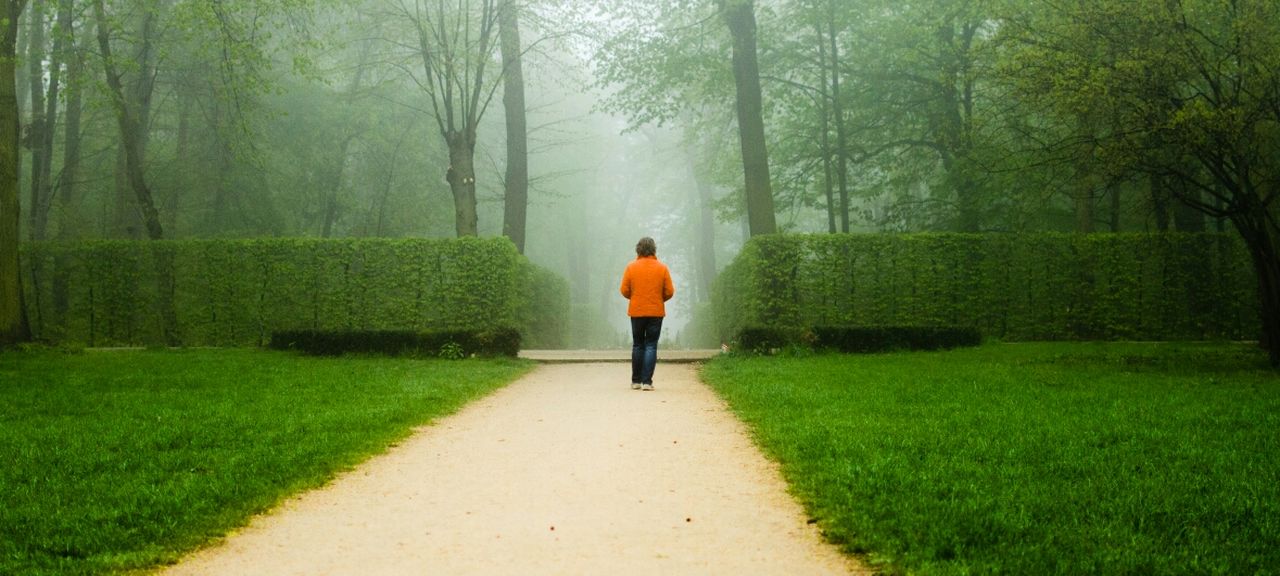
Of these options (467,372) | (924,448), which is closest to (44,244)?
(467,372)

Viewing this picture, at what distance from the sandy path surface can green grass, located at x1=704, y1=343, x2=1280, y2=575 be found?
400 mm

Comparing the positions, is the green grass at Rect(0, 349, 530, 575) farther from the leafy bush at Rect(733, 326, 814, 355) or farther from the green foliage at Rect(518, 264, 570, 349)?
the green foliage at Rect(518, 264, 570, 349)

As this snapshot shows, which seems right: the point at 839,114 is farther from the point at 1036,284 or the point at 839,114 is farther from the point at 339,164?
the point at 339,164

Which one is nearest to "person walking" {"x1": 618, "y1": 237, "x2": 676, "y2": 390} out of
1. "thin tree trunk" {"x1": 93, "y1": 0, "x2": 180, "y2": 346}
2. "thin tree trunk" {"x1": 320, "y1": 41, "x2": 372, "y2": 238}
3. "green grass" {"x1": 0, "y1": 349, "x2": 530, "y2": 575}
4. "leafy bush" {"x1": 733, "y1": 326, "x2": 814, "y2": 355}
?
"green grass" {"x1": 0, "y1": 349, "x2": 530, "y2": 575}

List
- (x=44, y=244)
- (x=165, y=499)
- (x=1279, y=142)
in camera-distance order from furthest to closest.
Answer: (x=44, y=244) → (x=1279, y=142) → (x=165, y=499)

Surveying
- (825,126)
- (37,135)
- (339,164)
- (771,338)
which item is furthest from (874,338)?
(37,135)

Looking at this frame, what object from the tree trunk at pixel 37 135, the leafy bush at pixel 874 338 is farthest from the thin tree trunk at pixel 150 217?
the leafy bush at pixel 874 338

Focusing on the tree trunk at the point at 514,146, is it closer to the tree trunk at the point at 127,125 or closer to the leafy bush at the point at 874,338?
the tree trunk at the point at 127,125

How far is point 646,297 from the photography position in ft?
37.8

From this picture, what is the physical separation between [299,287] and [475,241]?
4.16 metres

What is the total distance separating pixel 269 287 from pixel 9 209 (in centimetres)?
512

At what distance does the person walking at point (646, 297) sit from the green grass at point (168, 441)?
2189mm

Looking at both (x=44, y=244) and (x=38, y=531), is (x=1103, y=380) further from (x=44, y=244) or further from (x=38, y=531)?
(x=44, y=244)

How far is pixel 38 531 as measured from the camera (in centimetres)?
455
